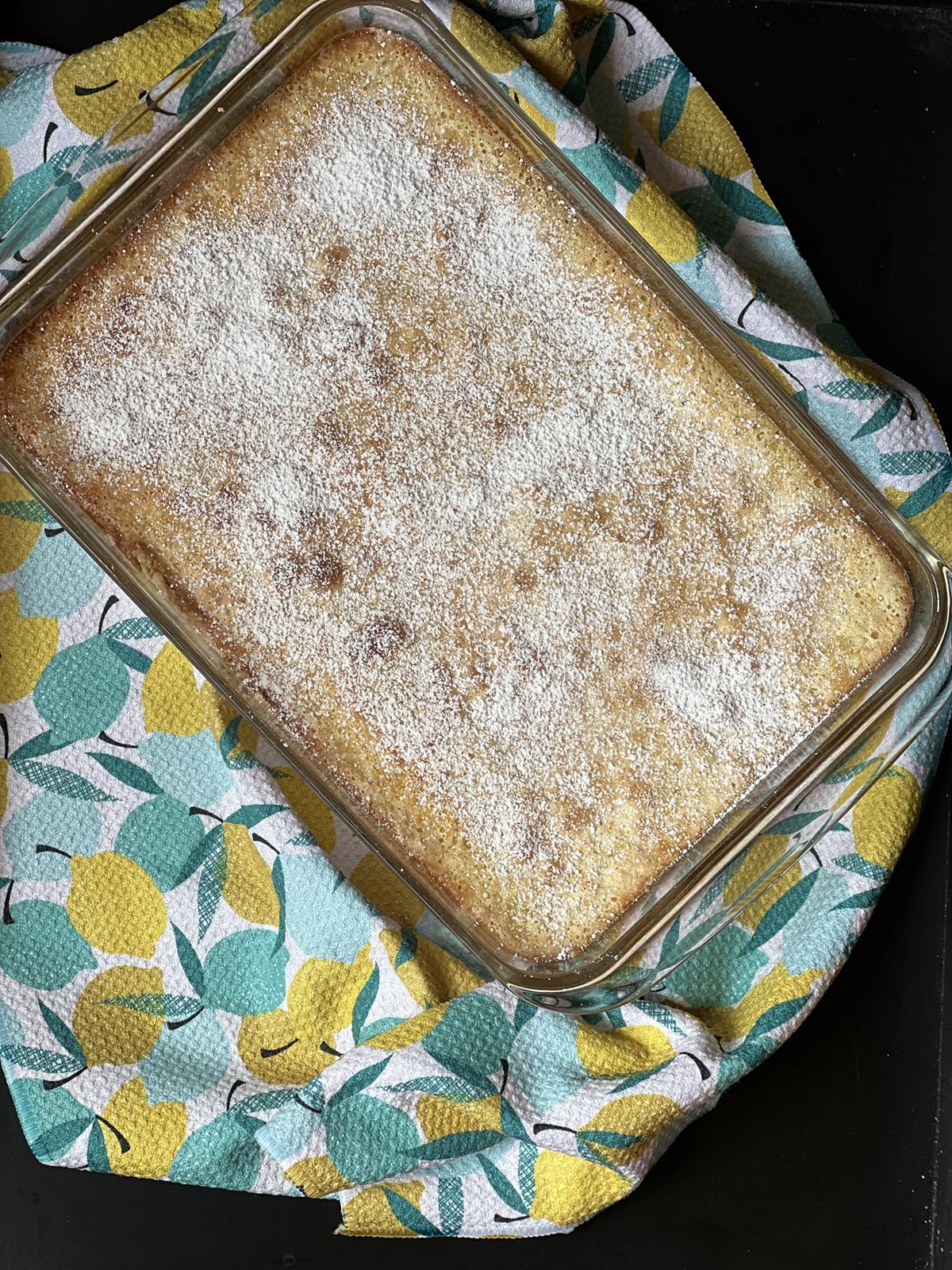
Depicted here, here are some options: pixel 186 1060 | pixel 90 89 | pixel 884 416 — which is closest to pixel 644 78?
pixel 884 416

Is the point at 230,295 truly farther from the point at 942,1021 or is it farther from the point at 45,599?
the point at 942,1021

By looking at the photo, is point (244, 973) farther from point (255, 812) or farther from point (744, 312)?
point (744, 312)


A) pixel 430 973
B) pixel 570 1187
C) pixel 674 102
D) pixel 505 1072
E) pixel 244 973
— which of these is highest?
pixel 674 102

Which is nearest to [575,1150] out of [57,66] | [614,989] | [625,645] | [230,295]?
[614,989]

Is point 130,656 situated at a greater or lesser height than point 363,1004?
greater

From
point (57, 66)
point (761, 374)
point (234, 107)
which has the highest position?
point (57, 66)

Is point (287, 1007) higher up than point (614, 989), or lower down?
higher up

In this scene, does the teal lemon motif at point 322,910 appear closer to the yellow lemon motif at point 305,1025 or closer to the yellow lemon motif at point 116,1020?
the yellow lemon motif at point 305,1025

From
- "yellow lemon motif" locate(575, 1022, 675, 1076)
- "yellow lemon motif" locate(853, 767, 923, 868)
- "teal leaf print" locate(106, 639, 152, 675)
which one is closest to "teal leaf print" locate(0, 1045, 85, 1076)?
"teal leaf print" locate(106, 639, 152, 675)
